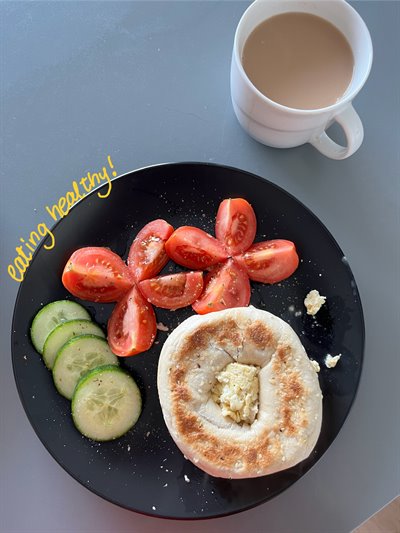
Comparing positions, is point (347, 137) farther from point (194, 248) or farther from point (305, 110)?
point (194, 248)

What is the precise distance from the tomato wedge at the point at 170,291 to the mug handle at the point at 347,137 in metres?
0.44

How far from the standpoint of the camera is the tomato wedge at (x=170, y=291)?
1493 millimetres

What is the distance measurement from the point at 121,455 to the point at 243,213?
63cm

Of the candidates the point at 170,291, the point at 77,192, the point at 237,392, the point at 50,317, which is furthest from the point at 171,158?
the point at 237,392

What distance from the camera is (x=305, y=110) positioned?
1.38 meters

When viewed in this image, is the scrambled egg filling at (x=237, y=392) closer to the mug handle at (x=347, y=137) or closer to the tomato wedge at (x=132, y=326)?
the tomato wedge at (x=132, y=326)

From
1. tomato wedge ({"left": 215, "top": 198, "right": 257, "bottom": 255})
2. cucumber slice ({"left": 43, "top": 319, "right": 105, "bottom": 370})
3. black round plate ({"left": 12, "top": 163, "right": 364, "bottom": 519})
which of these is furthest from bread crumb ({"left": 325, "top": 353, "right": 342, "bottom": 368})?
cucumber slice ({"left": 43, "top": 319, "right": 105, "bottom": 370})

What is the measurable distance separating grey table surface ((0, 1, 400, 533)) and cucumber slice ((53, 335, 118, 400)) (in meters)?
0.18

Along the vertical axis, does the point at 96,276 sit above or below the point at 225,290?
above

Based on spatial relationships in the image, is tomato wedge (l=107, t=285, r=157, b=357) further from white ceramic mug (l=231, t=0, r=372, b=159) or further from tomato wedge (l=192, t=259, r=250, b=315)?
white ceramic mug (l=231, t=0, r=372, b=159)

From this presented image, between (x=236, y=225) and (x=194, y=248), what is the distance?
115 millimetres

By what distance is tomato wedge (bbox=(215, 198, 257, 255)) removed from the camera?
4.93 feet

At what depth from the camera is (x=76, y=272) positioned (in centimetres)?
146

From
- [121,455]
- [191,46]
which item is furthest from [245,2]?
[121,455]
